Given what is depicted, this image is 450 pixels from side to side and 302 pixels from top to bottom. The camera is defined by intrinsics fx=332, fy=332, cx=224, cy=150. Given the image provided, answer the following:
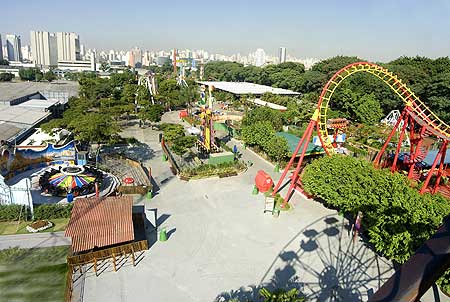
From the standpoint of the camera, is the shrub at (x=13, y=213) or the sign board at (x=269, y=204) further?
the sign board at (x=269, y=204)

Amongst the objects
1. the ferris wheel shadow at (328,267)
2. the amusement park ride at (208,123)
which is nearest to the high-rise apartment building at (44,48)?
the amusement park ride at (208,123)

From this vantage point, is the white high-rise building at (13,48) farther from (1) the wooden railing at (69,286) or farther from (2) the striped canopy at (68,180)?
(1) the wooden railing at (69,286)

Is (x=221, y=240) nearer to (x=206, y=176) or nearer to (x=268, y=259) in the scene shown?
(x=268, y=259)

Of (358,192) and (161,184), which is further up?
(358,192)

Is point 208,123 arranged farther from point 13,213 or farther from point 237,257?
point 13,213

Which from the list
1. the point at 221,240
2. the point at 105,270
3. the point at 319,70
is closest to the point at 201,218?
the point at 221,240

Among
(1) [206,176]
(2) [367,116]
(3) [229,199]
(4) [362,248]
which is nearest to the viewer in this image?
(4) [362,248]
